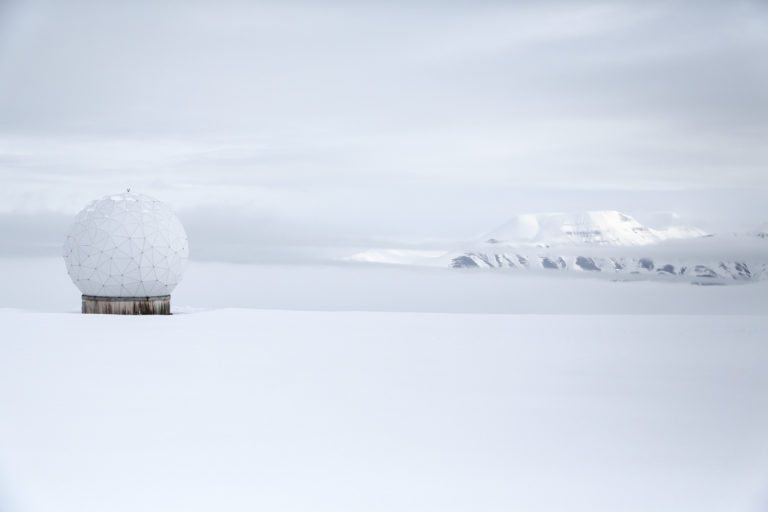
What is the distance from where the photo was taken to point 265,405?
1122cm

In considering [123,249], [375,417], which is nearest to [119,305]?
[123,249]

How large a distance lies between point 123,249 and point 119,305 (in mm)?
1893

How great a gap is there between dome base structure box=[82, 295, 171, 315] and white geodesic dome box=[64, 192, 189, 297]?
0.16 m

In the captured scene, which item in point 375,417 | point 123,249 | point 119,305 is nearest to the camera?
point 375,417

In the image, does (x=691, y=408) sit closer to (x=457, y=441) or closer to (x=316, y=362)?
(x=457, y=441)

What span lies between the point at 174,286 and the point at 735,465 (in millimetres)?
19377

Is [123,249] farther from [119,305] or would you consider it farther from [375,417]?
[375,417]

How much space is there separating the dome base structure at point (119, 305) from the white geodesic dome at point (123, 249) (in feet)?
0.54

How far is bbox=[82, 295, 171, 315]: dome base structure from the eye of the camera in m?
22.7

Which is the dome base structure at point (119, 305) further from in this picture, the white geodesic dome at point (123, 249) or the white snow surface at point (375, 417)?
the white snow surface at point (375, 417)

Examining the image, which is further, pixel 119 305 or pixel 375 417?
pixel 119 305

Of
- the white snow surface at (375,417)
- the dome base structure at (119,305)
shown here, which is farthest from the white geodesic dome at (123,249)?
the white snow surface at (375,417)

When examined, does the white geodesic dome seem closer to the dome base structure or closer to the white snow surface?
the dome base structure

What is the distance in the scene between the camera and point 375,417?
10672 mm
